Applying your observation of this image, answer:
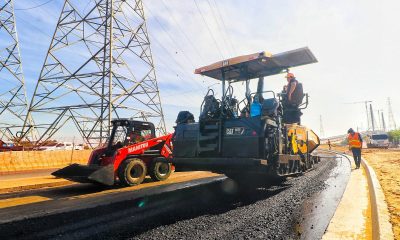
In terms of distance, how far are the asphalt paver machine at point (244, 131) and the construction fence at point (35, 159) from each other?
32.1 ft

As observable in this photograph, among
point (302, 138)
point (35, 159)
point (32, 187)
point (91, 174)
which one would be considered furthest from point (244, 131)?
point (35, 159)

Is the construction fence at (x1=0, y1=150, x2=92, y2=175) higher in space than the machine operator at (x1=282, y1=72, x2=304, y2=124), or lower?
lower

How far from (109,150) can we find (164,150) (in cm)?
180

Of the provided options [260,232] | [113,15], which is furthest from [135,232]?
[113,15]

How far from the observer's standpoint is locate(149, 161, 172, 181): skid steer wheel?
29.5 feet

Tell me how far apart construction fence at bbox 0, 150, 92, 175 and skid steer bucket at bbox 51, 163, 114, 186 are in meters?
6.45

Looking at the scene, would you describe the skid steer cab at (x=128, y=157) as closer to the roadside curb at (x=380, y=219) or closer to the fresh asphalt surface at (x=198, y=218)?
the fresh asphalt surface at (x=198, y=218)

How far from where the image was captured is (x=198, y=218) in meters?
4.30

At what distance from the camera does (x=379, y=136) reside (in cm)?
2961

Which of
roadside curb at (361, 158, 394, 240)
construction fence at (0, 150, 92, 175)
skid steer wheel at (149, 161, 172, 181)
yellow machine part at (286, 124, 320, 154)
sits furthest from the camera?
construction fence at (0, 150, 92, 175)

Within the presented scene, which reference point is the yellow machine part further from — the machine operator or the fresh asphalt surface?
the fresh asphalt surface

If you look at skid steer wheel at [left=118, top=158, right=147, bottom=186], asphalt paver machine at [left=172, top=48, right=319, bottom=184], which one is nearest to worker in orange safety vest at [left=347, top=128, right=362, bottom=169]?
asphalt paver machine at [left=172, top=48, right=319, bottom=184]

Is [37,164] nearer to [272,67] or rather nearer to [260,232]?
[272,67]

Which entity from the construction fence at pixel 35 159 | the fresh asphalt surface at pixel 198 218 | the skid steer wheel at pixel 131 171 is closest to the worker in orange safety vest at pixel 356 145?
the fresh asphalt surface at pixel 198 218
